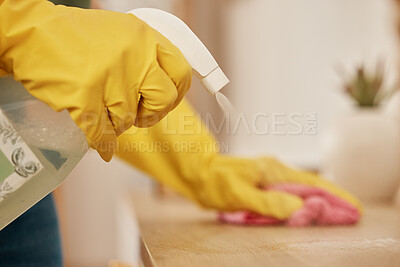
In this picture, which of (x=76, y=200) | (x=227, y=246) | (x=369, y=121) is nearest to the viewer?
(x=227, y=246)

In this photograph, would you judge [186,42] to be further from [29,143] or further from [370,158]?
[370,158]

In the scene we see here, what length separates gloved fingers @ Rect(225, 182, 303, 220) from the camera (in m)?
0.71

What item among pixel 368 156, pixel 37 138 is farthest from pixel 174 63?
pixel 368 156

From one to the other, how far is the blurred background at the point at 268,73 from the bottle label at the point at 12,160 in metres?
1.76

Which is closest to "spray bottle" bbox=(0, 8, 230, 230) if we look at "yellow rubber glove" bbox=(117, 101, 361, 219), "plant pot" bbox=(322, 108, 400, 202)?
"yellow rubber glove" bbox=(117, 101, 361, 219)

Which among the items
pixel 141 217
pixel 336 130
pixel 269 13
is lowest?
pixel 141 217

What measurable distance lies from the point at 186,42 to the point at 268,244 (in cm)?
22

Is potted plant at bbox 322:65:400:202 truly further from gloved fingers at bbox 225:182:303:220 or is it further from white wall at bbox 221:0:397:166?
white wall at bbox 221:0:397:166

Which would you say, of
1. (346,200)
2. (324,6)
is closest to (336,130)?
(346,200)

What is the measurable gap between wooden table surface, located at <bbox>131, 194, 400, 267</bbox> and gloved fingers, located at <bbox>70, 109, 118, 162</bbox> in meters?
0.11

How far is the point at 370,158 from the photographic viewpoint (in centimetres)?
103

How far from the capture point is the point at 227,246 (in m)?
0.52

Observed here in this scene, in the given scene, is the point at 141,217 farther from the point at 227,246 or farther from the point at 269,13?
Result: the point at 269,13

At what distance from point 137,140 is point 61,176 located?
10.0 inches
